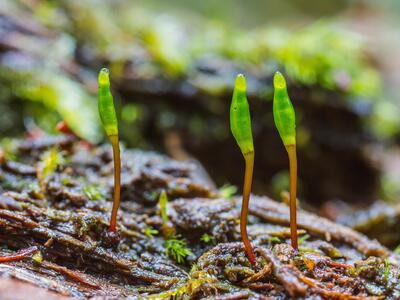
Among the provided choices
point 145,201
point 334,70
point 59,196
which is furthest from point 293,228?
point 334,70

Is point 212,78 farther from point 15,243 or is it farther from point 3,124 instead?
point 15,243

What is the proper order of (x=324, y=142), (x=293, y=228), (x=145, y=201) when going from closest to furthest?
(x=293, y=228) < (x=145, y=201) < (x=324, y=142)

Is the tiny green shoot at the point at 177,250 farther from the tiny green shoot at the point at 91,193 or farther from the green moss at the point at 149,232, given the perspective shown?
the tiny green shoot at the point at 91,193

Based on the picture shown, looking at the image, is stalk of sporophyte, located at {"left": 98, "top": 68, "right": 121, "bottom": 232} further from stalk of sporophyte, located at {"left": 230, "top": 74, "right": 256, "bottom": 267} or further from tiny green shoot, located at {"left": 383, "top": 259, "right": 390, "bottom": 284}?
tiny green shoot, located at {"left": 383, "top": 259, "right": 390, "bottom": 284}

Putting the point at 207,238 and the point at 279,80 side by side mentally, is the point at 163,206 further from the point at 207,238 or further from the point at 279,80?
the point at 279,80

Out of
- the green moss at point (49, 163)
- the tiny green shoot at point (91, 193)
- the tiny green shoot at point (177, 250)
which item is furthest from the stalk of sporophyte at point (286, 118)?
the green moss at point (49, 163)

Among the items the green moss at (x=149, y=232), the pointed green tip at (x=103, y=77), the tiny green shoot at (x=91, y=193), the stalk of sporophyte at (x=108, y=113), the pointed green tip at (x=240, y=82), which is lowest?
the green moss at (x=149, y=232)
